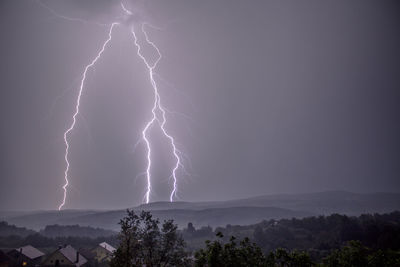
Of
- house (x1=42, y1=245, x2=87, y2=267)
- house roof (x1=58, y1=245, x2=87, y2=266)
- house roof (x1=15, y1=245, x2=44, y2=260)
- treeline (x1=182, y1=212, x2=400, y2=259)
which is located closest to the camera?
house (x1=42, y1=245, x2=87, y2=267)

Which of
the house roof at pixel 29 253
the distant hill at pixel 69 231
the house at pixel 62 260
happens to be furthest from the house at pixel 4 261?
the distant hill at pixel 69 231

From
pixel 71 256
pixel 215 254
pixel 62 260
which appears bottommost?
pixel 62 260

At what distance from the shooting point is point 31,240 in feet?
301

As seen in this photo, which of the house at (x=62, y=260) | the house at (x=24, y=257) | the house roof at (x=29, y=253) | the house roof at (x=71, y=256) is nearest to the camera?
the house at (x=62, y=260)

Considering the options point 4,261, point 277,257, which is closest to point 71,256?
point 4,261

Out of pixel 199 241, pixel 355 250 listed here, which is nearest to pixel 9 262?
pixel 355 250

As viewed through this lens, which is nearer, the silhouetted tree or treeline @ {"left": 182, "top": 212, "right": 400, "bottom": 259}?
the silhouetted tree

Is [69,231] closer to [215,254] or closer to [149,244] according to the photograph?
[149,244]

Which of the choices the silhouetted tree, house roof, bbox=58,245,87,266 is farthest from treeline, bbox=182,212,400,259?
the silhouetted tree

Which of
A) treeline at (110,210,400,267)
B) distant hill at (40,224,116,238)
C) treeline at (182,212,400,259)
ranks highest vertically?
treeline at (110,210,400,267)

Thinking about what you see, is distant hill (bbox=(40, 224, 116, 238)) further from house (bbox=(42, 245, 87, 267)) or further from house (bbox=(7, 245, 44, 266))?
house (bbox=(42, 245, 87, 267))

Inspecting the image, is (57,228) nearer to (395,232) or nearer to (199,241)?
(199,241)

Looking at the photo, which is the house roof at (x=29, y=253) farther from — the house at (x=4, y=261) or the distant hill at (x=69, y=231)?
the distant hill at (x=69, y=231)

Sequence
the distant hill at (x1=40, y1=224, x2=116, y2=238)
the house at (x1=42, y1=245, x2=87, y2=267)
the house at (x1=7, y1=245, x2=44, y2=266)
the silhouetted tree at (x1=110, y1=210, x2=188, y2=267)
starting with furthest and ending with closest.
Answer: the distant hill at (x1=40, y1=224, x2=116, y2=238) → the house at (x1=7, y1=245, x2=44, y2=266) → the house at (x1=42, y1=245, x2=87, y2=267) → the silhouetted tree at (x1=110, y1=210, x2=188, y2=267)
